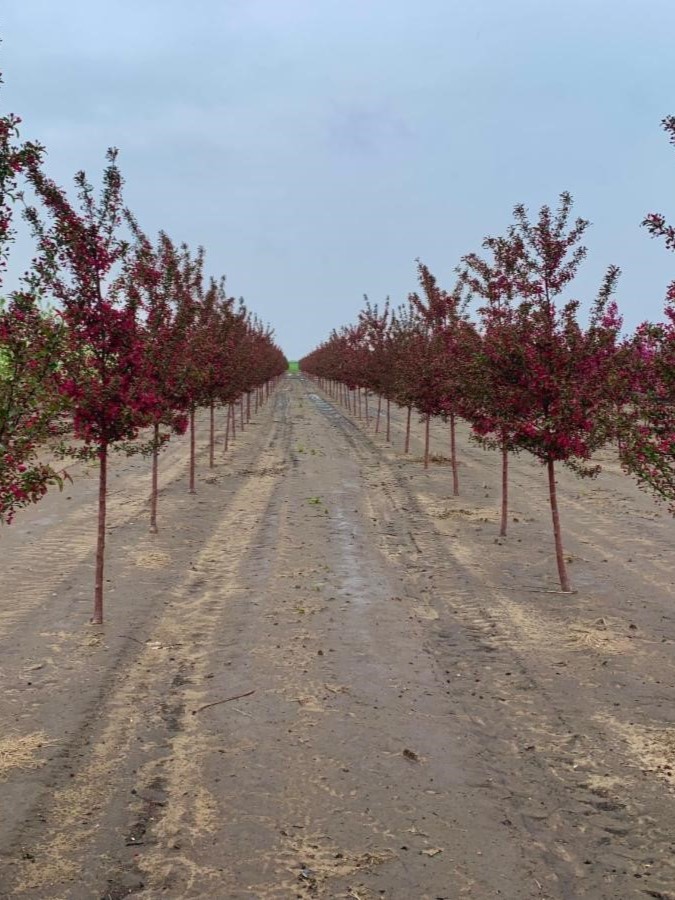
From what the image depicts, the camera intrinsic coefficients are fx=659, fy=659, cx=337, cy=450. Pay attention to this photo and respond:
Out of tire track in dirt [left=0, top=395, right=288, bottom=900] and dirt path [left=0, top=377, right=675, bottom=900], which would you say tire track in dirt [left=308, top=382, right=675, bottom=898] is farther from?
tire track in dirt [left=0, top=395, right=288, bottom=900]

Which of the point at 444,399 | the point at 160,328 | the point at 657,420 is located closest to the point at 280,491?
the point at 444,399

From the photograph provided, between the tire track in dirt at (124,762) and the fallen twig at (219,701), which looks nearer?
the tire track in dirt at (124,762)

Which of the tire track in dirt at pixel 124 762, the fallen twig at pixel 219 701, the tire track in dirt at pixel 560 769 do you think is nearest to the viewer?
the tire track in dirt at pixel 124 762

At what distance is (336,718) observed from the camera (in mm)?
7672

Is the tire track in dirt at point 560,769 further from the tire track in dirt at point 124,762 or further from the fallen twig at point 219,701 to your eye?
the tire track in dirt at point 124,762

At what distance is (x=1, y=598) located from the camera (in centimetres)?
1152

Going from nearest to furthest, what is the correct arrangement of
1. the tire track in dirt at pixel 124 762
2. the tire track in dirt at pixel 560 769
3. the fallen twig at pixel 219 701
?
the tire track in dirt at pixel 124 762
the tire track in dirt at pixel 560 769
the fallen twig at pixel 219 701

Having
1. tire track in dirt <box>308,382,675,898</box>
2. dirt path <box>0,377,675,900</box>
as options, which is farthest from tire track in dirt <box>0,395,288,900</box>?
tire track in dirt <box>308,382,675,898</box>

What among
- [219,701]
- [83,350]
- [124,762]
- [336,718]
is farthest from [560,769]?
[83,350]

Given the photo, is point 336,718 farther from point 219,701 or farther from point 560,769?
point 560,769

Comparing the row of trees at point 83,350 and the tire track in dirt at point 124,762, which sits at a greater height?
the row of trees at point 83,350

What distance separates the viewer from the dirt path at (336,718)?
539 centimetres

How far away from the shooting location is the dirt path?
5.39 m

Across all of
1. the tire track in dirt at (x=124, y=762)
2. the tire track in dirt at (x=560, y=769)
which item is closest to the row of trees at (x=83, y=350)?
the tire track in dirt at (x=124, y=762)
